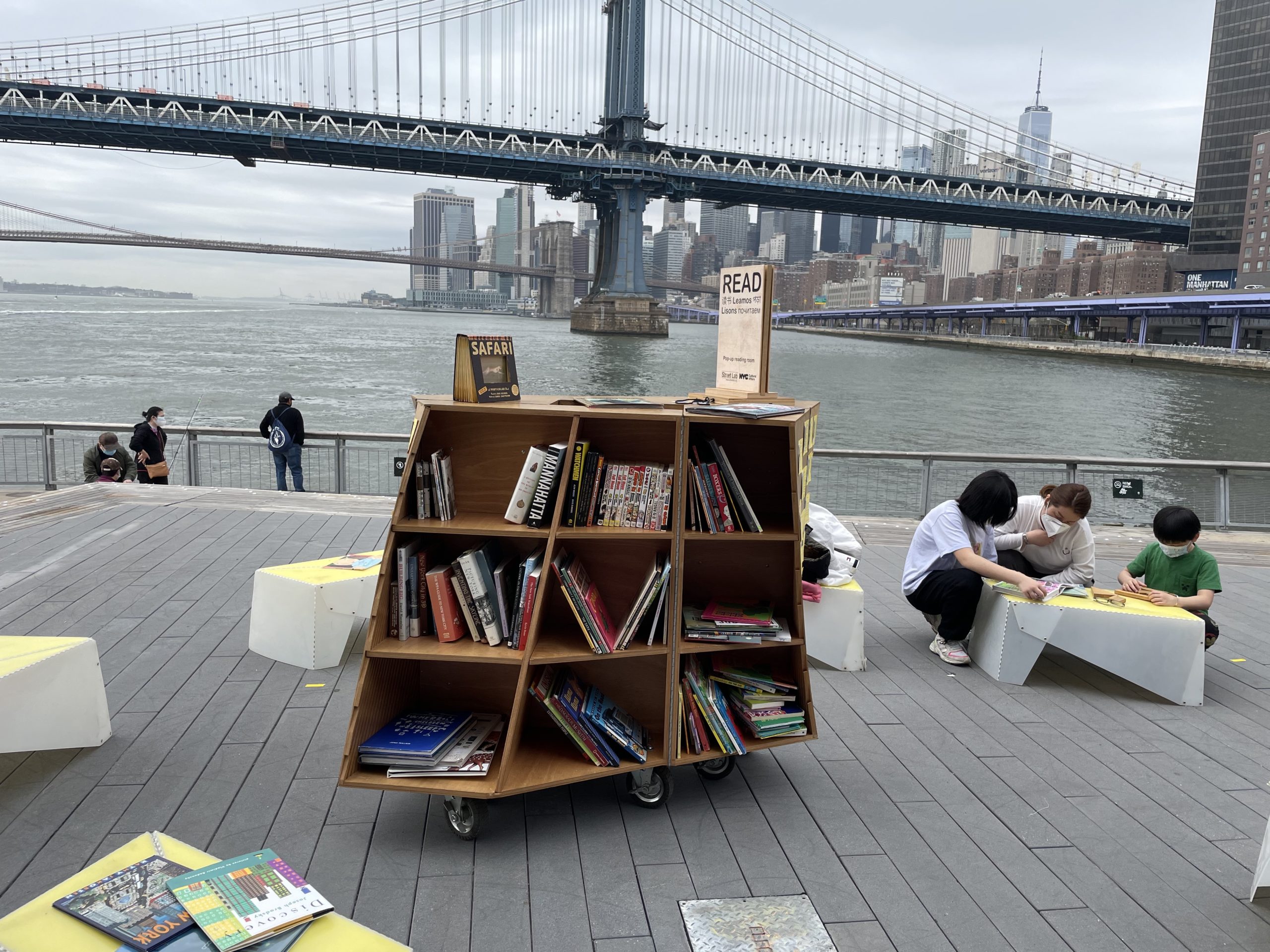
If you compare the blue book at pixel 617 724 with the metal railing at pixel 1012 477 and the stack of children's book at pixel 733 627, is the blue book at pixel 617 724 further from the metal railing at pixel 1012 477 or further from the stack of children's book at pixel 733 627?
the metal railing at pixel 1012 477

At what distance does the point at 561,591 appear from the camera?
123 inches

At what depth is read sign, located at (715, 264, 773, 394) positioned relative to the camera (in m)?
3.39

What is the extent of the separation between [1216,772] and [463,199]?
4018 inches

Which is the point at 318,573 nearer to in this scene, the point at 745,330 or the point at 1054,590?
the point at 745,330

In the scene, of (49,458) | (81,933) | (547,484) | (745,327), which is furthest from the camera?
(49,458)

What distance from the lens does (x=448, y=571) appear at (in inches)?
116

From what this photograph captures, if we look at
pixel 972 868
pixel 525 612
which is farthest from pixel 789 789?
pixel 525 612

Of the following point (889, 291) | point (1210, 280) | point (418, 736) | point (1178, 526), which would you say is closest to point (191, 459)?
point (418, 736)

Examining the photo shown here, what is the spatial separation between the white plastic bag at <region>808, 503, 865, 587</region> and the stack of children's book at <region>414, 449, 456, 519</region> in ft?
7.59

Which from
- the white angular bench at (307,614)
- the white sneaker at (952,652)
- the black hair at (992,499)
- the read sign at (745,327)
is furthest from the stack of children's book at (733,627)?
the white angular bench at (307,614)

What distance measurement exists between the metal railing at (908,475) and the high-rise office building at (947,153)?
55.9 meters

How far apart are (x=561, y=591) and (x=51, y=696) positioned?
197 cm

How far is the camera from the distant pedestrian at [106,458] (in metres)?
9.06

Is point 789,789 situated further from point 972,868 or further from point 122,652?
point 122,652
